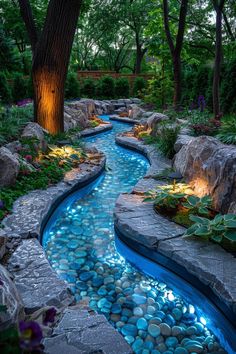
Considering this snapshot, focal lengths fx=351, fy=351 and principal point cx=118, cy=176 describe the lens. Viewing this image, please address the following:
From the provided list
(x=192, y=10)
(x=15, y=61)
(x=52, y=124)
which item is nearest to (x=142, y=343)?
(x=52, y=124)

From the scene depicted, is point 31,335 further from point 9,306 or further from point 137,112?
point 137,112

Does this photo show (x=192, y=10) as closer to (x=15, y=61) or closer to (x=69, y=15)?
(x=15, y=61)

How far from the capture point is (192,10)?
18.1 metres

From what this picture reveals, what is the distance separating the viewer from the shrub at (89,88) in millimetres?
17391

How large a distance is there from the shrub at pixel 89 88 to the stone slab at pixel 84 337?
15.7 meters

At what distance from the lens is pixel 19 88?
15.0 meters

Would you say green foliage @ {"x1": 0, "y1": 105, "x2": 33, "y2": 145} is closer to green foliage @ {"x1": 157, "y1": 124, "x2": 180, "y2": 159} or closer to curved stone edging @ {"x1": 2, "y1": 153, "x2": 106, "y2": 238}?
curved stone edging @ {"x1": 2, "y1": 153, "x2": 106, "y2": 238}

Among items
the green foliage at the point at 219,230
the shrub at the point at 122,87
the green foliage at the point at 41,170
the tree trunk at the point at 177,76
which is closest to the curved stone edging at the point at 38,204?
the green foliage at the point at 41,170

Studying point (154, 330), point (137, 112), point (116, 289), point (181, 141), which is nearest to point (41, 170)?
point (181, 141)

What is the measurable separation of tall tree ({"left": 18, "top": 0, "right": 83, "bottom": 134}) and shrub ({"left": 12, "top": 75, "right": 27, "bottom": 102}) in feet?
23.0

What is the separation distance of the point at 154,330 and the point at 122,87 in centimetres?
1694

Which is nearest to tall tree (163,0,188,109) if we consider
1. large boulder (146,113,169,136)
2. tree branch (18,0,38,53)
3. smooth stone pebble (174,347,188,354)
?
large boulder (146,113,169,136)

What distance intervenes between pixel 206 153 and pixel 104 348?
336cm

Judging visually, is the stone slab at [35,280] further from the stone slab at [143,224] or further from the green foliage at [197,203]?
the green foliage at [197,203]
